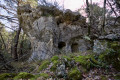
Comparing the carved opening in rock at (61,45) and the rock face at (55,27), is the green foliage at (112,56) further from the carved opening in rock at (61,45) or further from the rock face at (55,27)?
the carved opening in rock at (61,45)

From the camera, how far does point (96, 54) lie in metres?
4.41

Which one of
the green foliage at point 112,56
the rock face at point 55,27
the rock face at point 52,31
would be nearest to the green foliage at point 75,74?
the green foliage at point 112,56

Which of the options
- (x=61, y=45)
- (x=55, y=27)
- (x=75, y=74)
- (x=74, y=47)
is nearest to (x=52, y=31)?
(x=55, y=27)

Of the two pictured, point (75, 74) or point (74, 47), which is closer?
point (75, 74)

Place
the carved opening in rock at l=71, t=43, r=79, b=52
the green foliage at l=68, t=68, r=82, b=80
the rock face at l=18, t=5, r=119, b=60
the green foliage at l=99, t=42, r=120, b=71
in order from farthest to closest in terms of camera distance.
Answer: the carved opening in rock at l=71, t=43, r=79, b=52
the rock face at l=18, t=5, r=119, b=60
the green foliage at l=99, t=42, r=120, b=71
the green foliage at l=68, t=68, r=82, b=80

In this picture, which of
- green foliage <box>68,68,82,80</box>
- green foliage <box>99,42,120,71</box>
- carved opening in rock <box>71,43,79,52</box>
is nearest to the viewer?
green foliage <box>68,68,82,80</box>

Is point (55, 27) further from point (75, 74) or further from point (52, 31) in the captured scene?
point (75, 74)

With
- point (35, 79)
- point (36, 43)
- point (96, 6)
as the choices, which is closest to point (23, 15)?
point (36, 43)

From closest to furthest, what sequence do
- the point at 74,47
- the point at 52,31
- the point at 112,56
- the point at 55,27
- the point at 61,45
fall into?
the point at 112,56, the point at 52,31, the point at 55,27, the point at 74,47, the point at 61,45

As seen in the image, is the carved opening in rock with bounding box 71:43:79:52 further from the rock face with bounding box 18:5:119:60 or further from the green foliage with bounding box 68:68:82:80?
the green foliage with bounding box 68:68:82:80

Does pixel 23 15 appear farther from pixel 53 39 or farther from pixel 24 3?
pixel 53 39

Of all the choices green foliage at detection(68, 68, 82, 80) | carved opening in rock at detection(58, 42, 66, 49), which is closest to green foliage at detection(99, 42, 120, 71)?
green foliage at detection(68, 68, 82, 80)

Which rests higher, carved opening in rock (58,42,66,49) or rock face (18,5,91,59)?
rock face (18,5,91,59)

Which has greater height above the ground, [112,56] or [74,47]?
[112,56]
